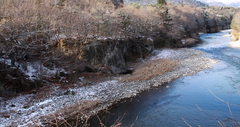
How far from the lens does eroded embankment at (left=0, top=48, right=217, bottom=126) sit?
29.7ft

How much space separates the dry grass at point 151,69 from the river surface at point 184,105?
7.48 feet

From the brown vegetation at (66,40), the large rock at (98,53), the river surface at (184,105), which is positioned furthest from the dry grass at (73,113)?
the large rock at (98,53)

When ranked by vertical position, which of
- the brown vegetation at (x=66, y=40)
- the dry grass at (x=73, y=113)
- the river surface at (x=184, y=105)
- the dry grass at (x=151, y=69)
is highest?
the brown vegetation at (x=66, y=40)

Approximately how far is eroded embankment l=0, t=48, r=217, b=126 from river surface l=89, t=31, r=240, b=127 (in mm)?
1045

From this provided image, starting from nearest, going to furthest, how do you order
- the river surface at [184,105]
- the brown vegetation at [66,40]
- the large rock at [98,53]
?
the river surface at [184,105] < the brown vegetation at [66,40] < the large rock at [98,53]

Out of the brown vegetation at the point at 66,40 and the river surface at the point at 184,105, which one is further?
the brown vegetation at the point at 66,40

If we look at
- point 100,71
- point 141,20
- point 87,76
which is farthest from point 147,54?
point 87,76

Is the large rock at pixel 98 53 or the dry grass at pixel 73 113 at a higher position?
the large rock at pixel 98 53

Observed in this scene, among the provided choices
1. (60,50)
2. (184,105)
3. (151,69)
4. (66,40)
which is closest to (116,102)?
(184,105)

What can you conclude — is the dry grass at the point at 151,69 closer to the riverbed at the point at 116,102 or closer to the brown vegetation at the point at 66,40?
the riverbed at the point at 116,102

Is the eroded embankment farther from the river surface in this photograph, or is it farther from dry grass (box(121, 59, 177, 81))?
the river surface

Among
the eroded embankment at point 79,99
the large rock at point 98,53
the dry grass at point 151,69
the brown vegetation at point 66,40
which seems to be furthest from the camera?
the large rock at point 98,53

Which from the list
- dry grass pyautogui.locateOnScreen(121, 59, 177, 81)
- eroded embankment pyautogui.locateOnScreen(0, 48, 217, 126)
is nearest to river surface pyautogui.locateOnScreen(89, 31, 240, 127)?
eroded embankment pyautogui.locateOnScreen(0, 48, 217, 126)

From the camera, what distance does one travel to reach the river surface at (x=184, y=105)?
851 cm
